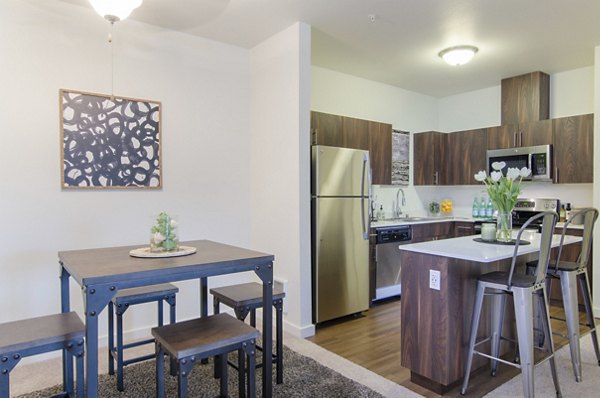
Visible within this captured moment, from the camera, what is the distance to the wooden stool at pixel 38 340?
1.57 metres

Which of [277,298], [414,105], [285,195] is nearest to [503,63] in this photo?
[414,105]

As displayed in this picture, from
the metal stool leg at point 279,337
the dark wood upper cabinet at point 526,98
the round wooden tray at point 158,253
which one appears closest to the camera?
the round wooden tray at point 158,253

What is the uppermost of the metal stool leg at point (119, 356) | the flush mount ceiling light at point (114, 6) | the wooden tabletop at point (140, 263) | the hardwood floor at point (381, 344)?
the flush mount ceiling light at point (114, 6)

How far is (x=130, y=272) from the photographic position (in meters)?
1.63

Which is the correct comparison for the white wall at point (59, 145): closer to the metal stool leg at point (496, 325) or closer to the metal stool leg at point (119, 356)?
the metal stool leg at point (119, 356)

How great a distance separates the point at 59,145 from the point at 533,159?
4.85 m

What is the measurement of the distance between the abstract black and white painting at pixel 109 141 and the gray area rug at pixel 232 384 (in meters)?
1.45

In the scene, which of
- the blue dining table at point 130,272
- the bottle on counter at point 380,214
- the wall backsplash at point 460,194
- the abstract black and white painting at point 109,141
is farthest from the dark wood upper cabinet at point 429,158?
the blue dining table at point 130,272

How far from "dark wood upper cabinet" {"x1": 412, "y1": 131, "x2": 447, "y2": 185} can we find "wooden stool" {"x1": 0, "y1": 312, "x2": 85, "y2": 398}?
15.3 ft

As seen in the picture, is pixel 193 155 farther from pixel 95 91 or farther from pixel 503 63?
pixel 503 63

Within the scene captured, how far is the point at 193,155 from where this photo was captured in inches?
139

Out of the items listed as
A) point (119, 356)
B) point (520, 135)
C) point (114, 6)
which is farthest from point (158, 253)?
point (520, 135)

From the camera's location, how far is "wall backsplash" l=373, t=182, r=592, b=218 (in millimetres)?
4523

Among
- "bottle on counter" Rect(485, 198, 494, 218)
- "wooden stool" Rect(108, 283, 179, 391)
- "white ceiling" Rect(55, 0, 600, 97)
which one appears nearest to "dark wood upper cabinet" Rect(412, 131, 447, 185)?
"bottle on counter" Rect(485, 198, 494, 218)
